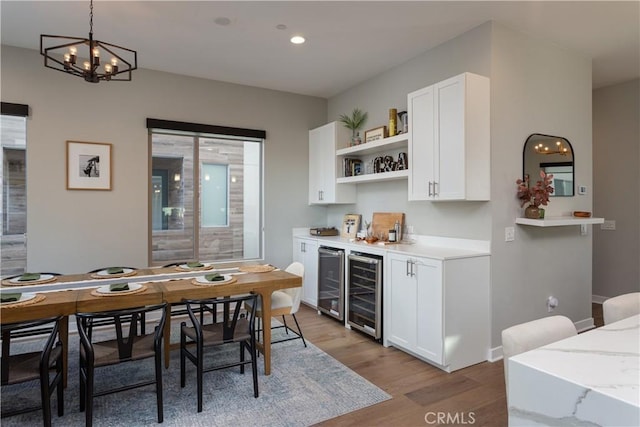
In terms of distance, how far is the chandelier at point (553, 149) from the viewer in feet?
11.5

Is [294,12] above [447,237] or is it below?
above

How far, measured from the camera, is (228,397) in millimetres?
2590

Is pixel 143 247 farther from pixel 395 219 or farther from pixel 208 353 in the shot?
pixel 395 219

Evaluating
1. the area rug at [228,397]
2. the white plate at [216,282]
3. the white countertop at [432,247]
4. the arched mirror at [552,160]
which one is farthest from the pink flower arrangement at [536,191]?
the white plate at [216,282]

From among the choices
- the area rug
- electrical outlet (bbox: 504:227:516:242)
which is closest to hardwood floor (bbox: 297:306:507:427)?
the area rug

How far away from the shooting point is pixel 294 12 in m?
3.06

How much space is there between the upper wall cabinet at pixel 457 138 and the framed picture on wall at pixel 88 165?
3406mm

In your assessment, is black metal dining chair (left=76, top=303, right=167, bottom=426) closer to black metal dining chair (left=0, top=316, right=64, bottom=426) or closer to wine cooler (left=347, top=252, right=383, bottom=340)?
black metal dining chair (left=0, top=316, right=64, bottom=426)

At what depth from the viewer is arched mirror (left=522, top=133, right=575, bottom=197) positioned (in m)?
3.44

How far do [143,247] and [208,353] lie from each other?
1.66 meters

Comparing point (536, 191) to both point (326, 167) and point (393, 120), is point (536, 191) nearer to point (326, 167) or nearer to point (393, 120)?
point (393, 120)

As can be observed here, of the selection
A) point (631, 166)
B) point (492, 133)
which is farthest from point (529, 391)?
point (631, 166)

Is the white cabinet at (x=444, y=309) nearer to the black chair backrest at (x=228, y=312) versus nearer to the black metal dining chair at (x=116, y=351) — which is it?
the black chair backrest at (x=228, y=312)

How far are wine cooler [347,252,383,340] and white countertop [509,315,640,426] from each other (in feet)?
7.63
